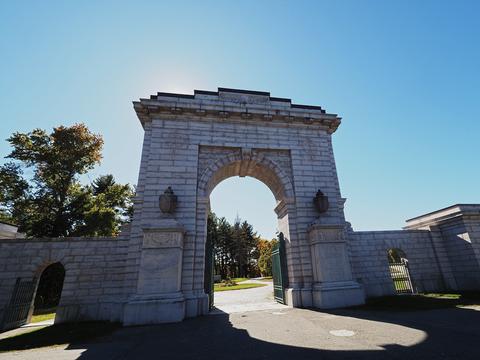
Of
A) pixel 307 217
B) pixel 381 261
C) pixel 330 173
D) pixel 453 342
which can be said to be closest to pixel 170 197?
pixel 307 217

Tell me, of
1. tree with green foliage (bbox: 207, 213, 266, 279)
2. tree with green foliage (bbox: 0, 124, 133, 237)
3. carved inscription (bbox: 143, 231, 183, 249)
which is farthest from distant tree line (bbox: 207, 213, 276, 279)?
carved inscription (bbox: 143, 231, 183, 249)

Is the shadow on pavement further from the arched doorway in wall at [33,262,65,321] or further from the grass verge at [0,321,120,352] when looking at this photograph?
the arched doorway in wall at [33,262,65,321]

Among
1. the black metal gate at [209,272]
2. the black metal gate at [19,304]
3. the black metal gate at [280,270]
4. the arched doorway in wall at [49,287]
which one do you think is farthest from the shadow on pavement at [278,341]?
the arched doorway in wall at [49,287]

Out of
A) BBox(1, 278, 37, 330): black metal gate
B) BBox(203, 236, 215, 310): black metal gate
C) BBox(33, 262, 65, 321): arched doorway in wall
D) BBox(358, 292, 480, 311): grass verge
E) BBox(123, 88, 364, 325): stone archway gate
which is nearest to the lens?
BBox(358, 292, 480, 311): grass verge

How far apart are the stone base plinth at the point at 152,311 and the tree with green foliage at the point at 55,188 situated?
16906mm

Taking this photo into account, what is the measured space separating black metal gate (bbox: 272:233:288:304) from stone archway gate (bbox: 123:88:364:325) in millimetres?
637

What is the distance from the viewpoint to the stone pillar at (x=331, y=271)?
29.1 ft

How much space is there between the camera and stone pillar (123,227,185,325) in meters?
7.66

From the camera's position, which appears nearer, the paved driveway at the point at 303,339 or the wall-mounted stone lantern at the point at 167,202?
the paved driveway at the point at 303,339

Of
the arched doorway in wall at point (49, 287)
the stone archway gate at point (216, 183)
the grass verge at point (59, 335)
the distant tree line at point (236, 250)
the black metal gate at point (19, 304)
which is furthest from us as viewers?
the distant tree line at point (236, 250)

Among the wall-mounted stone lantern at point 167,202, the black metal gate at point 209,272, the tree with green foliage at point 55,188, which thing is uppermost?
the tree with green foliage at point 55,188

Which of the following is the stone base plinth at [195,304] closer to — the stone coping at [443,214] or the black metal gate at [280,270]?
the black metal gate at [280,270]

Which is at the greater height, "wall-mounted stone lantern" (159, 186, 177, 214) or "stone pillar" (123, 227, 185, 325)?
"wall-mounted stone lantern" (159, 186, 177, 214)

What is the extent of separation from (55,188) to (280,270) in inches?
859
